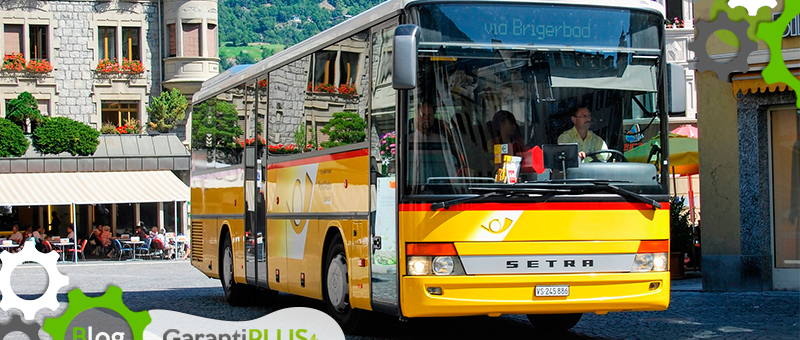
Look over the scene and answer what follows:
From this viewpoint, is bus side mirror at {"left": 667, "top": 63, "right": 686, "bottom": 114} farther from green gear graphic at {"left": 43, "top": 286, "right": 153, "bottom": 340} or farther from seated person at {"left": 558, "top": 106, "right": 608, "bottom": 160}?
green gear graphic at {"left": 43, "top": 286, "right": 153, "bottom": 340}

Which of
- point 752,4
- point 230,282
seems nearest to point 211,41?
point 230,282

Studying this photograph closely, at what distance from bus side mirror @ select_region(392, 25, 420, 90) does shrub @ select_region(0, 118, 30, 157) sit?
35.5m

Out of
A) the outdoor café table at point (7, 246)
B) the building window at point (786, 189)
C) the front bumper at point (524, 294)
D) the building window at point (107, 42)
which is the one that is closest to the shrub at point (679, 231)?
the building window at point (786, 189)

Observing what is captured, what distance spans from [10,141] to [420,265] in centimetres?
3526

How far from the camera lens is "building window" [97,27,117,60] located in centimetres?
A: 4597

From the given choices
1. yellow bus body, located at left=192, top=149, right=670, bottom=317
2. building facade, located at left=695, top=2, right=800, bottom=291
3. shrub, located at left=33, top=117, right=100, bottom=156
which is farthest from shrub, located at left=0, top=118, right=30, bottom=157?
yellow bus body, located at left=192, top=149, right=670, bottom=317

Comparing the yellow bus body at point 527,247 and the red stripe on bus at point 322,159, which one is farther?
the red stripe on bus at point 322,159

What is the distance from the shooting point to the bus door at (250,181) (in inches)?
573

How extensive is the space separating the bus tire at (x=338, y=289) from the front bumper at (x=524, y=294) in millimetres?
1721

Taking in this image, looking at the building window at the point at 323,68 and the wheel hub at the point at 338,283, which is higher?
the building window at the point at 323,68

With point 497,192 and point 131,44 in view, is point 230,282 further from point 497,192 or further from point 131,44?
point 131,44

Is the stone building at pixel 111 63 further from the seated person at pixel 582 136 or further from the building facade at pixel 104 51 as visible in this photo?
the seated person at pixel 582 136

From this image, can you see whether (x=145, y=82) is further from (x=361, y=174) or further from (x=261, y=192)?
(x=361, y=174)

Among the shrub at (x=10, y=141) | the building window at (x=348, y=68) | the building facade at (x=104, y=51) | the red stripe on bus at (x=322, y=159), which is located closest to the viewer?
the red stripe on bus at (x=322, y=159)
